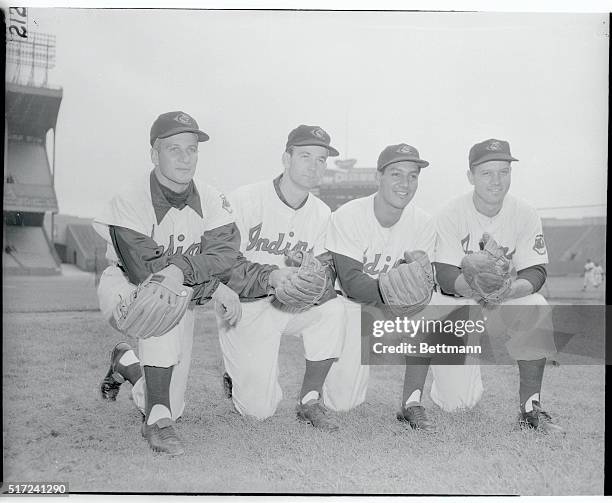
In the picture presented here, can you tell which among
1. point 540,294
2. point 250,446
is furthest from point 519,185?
point 250,446

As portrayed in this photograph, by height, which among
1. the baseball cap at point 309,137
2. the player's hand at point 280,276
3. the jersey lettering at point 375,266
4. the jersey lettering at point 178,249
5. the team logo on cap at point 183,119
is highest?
the team logo on cap at point 183,119

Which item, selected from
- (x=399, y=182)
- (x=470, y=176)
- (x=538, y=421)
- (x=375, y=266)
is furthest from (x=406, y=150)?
(x=538, y=421)

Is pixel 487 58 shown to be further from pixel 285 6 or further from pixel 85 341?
pixel 85 341

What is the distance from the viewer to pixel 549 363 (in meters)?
2.86

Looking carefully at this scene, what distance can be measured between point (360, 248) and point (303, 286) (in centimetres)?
32

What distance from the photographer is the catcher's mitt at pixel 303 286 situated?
2729 millimetres

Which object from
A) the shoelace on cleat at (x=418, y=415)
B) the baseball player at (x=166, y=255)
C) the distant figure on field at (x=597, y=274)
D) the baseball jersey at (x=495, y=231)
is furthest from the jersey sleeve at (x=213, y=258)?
the distant figure on field at (x=597, y=274)

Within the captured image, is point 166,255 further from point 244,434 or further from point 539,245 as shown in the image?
point 539,245

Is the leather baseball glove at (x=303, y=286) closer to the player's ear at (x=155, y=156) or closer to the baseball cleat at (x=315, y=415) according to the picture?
the baseball cleat at (x=315, y=415)

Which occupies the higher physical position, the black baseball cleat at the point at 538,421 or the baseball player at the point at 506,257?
the baseball player at the point at 506,257

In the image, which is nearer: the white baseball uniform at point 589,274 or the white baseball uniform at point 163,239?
the white baseball uniform at point 163,239

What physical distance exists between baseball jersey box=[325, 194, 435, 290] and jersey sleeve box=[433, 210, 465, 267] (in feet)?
0.11

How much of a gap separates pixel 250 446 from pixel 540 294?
1.48 metres

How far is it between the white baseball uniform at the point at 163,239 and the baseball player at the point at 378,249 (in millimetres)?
567
